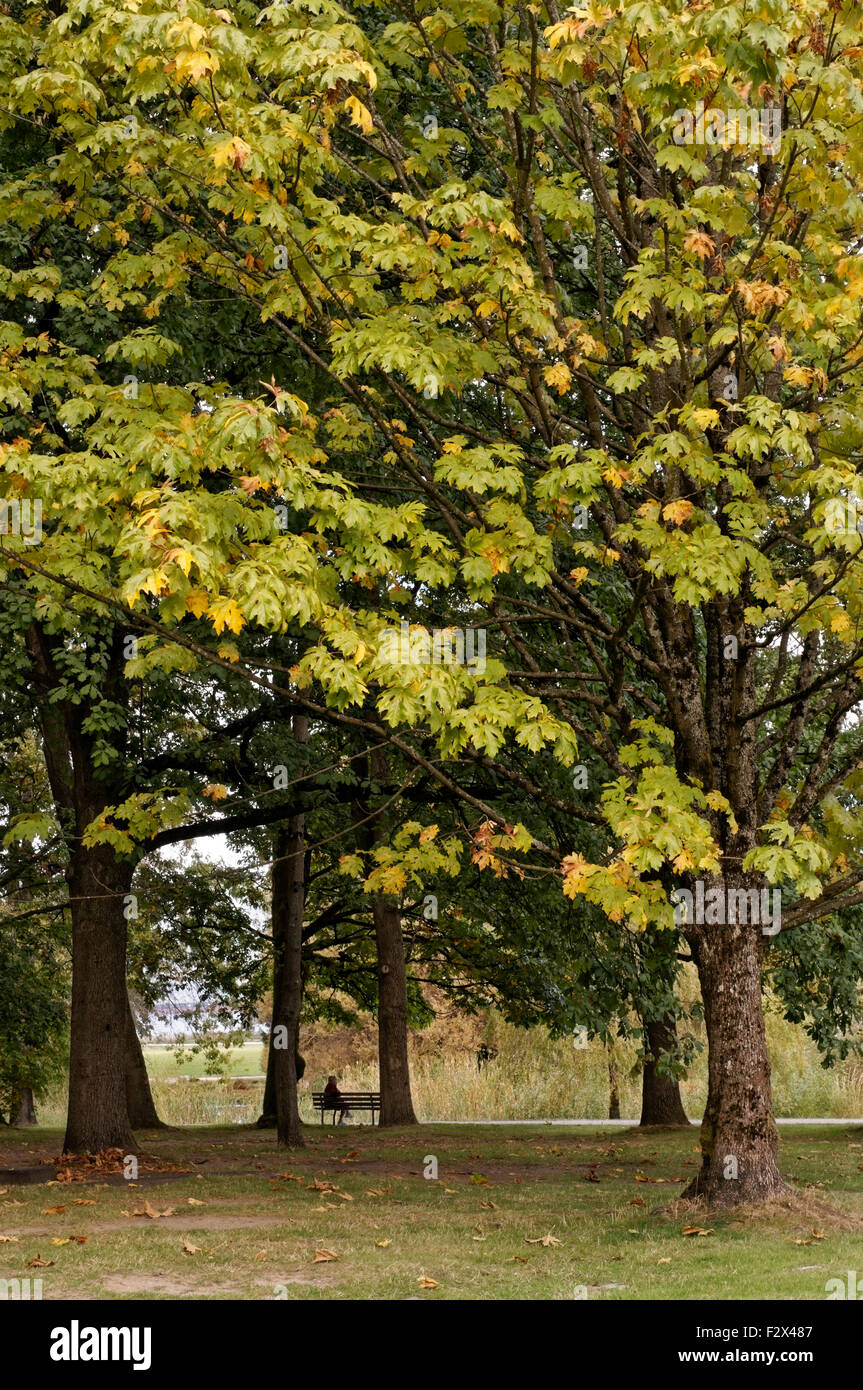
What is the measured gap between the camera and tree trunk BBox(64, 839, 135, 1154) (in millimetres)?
15219

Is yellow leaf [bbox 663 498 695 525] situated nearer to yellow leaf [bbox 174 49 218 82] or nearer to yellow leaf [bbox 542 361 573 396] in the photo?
yellow leaf [bbox 542 361 573 396]

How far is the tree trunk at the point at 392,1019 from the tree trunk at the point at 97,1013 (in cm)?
737

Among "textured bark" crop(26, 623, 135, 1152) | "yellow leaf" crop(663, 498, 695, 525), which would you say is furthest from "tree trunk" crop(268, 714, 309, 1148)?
"yellow leaf" crop(663, 498, 695, 525)

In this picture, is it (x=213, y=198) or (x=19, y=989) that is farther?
(x=19, y=989)

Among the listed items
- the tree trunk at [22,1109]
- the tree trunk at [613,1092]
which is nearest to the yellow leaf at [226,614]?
the tree trunk at [613,1092]

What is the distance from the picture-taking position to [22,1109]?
30.1 meters

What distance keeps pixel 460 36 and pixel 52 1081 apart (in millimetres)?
22193

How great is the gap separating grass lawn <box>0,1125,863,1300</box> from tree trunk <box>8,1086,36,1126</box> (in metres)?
11.6

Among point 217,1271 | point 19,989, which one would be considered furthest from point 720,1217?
point 19,989

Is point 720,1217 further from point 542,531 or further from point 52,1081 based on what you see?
point 52,1081

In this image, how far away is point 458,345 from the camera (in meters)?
10.1

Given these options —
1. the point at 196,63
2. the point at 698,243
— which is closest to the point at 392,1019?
the point at 698,243

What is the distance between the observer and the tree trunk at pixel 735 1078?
10.8 metres

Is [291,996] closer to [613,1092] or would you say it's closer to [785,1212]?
[785,1212]
